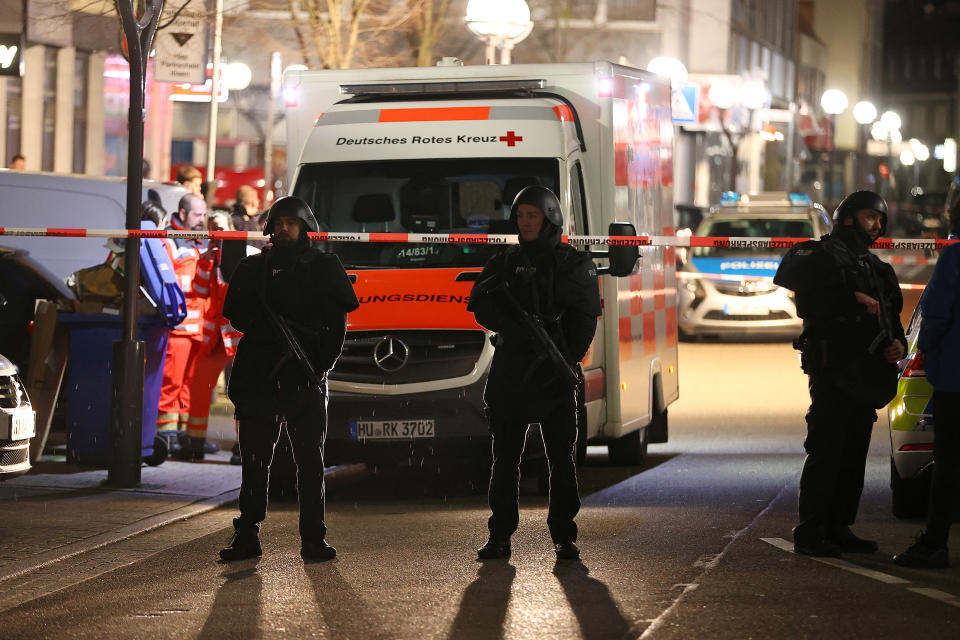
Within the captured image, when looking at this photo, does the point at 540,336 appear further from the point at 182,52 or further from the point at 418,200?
the point at 182,52

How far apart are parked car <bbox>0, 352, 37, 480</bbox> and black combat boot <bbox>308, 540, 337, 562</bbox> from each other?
1485 mm

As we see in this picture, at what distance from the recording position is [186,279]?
45.7ft

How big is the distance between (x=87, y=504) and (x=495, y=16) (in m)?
10.2

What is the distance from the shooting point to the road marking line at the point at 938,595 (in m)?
7.37

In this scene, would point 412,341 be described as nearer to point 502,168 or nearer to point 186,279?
point 502,168

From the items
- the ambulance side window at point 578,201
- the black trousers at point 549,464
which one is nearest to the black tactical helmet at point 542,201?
the black trousers at point 549,464

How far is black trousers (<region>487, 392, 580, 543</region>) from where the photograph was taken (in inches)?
328

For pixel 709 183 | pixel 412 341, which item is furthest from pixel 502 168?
pixel 709 183

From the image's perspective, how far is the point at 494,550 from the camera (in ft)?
27.5

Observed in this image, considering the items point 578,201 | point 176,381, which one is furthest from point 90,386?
point 578,201

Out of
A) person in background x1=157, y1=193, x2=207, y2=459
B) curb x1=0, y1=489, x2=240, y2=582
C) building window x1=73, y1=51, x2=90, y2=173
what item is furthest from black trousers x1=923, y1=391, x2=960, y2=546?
building window x1=73, y1=51, x2=90, y2=173

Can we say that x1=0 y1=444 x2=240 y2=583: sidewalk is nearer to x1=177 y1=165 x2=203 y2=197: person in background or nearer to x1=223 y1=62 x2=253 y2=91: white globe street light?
x1=177 y1=165 x2=203 y2=197: person in background

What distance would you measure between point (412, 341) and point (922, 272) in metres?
32.9

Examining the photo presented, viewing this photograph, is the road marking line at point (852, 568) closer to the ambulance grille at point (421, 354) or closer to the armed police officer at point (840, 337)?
the armed police officer at point (840, 337)
